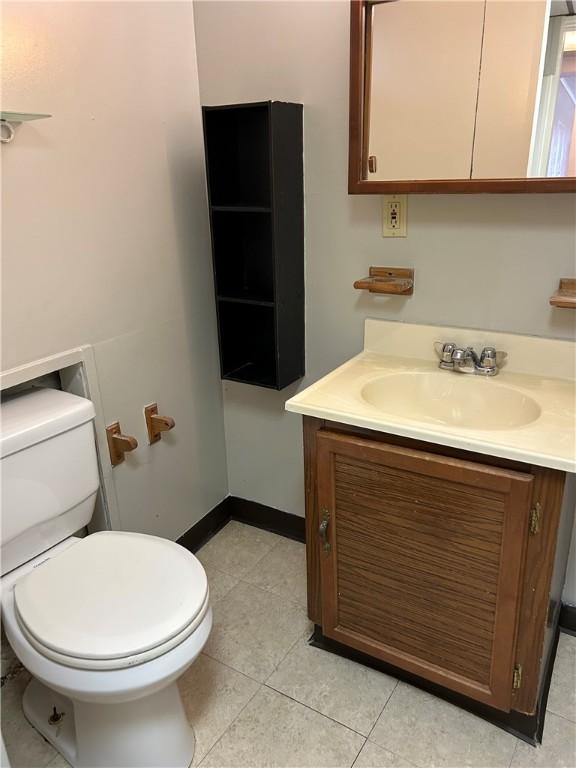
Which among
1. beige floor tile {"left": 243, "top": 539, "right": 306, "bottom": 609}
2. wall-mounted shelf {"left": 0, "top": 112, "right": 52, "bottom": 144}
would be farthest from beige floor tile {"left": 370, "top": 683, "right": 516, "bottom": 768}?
wall-mounted shelf {"left": 0, "top": 112, "right": 52, "bottom": 144}

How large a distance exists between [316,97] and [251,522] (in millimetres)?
1538

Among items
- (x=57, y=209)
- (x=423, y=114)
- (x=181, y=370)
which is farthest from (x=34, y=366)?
(x=423, y=114)

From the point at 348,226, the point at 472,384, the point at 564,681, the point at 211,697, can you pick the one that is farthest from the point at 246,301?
the point at 564,681

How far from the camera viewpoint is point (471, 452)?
1.21 m

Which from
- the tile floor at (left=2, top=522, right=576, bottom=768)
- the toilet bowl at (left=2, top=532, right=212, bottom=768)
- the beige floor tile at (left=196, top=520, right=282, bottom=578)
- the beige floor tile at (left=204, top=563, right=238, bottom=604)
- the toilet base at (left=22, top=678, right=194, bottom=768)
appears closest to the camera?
the toilet bowl at (left=2, top=532, right=212, bottom=768)

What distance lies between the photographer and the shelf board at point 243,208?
164 cm

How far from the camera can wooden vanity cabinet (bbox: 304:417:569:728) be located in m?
1.19

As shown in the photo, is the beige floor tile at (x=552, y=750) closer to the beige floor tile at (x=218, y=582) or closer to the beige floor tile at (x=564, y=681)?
the beige floor tile at (x=564, y=681)

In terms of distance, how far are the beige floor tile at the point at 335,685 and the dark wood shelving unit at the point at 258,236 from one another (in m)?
0.84

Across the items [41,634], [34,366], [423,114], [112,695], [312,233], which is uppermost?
[423,114]

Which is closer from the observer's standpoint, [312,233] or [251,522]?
[312,233]

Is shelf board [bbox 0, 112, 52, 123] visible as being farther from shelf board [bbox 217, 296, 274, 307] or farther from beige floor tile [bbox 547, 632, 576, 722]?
beige floor tile [bbox 547, 632, 576, 722]

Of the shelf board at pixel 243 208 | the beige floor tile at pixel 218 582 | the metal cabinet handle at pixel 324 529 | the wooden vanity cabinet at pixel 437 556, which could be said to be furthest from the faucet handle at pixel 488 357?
the beige floor tile at pixel 218 582

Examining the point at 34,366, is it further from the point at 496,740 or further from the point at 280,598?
the point at 496,740
